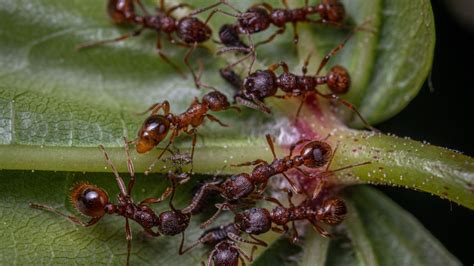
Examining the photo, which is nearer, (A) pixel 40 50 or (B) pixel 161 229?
(B) pixel 161 229

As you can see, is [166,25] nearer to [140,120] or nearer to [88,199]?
[140,120]

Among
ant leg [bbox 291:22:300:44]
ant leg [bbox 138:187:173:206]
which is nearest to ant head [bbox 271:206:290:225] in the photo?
ant leg [bbox 138:187:173:206]

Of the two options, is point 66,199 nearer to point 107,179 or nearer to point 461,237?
point 107,179

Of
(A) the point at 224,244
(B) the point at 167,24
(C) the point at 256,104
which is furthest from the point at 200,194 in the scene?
(B) the point at 167,24

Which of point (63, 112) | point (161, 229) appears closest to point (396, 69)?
point (161, 229)

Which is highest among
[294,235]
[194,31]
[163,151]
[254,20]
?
[254,20]
